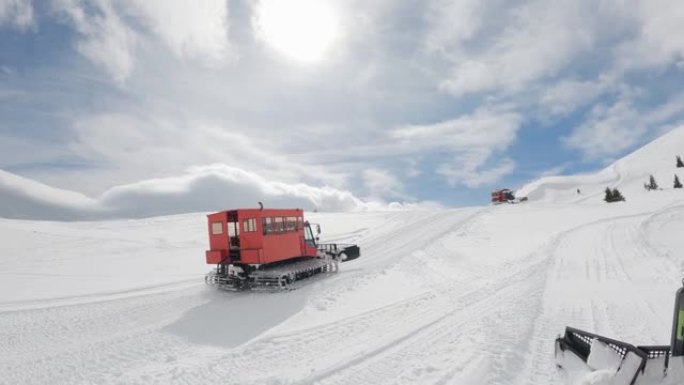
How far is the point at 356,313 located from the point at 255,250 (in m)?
5.46

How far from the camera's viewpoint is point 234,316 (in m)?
11.5

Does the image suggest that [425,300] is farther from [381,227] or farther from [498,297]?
[381,227]

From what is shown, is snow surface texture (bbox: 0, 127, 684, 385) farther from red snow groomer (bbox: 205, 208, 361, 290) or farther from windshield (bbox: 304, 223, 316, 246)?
windshield (bbox: 304, 223, 316, 246)

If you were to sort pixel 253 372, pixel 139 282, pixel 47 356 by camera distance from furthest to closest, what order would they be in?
1. pixel 139 282
2. pixel 47 356
3. pixel 253 372

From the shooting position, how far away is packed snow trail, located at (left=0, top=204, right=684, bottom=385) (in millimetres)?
7418

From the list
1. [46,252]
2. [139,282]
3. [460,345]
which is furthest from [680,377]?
[46,252]

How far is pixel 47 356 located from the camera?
8789 mm

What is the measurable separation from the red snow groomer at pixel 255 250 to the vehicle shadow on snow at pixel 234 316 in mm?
756

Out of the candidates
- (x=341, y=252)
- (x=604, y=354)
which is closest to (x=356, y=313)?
(x=604, y=354)

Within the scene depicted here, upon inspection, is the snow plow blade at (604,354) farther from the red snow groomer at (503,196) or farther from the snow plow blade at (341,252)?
the red snow groomer at (503,196)

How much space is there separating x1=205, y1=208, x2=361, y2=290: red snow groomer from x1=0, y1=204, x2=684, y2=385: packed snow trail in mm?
884

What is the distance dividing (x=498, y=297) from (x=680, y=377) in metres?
7.18

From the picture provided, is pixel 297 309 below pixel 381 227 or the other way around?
below

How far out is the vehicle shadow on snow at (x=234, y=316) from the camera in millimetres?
9734
